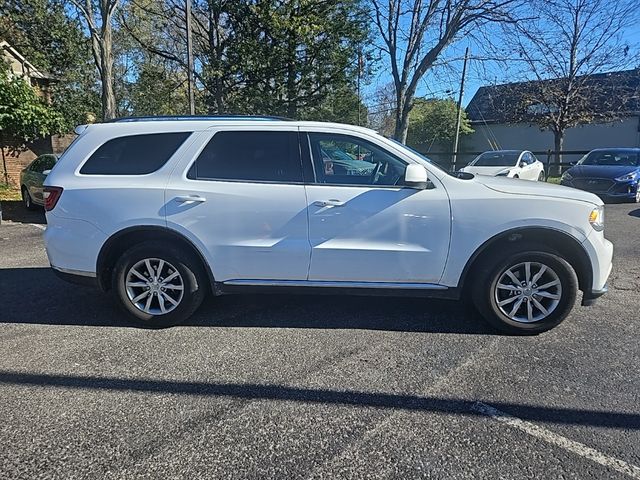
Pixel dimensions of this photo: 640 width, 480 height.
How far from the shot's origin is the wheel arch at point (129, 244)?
3812 millimetres

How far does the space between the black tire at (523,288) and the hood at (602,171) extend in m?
10.1

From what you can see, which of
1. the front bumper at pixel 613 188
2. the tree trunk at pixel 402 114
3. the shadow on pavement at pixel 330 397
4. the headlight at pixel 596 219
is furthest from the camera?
the tree trunk at pixel 402 114

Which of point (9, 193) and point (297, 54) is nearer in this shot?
point (9, 193)

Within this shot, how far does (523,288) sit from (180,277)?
299 cm

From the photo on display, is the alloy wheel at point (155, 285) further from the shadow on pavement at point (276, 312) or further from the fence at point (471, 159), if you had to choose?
the fence at point (471, 159)

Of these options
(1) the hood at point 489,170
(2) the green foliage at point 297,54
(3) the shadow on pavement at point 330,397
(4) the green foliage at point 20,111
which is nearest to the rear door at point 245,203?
(3) the shadow on pavement at point 330,397

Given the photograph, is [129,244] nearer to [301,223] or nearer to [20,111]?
[301,223]

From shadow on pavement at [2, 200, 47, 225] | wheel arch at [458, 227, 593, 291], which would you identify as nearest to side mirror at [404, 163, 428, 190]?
wheel arch at [458, 227, 593, 291]

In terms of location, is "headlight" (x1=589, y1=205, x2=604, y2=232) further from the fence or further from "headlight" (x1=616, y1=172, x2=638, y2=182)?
the fence

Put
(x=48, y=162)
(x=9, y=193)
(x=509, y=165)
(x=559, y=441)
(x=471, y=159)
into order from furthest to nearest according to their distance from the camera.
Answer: (x=471, y=159) → (x=509, y=165) → (x=9, y=193) → (x=48, y=162) → (x=559, y=441)

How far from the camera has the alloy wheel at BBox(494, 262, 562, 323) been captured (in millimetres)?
3707

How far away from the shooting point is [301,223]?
3707mm

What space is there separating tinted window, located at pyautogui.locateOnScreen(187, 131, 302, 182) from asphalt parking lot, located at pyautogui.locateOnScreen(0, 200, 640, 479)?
134 centimetres

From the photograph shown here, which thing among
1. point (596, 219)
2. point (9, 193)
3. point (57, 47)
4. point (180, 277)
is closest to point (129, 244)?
point (180, 277)
